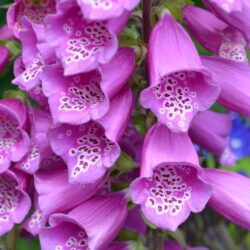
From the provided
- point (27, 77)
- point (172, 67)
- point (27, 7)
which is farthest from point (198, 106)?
point (27, 7)

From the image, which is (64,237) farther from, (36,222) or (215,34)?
(215,34)

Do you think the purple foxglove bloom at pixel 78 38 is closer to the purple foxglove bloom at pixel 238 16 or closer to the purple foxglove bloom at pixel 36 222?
the purple foxglove bloom at pixel 238 16

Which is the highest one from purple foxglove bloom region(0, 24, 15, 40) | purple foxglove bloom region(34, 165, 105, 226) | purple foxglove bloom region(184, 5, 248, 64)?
purple foxglove bloom region(184, 5, 248, 64)

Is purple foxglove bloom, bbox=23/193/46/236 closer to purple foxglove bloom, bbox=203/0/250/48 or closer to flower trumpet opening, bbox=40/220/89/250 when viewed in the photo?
flower trumpet opening, bbox=40/220/89/250

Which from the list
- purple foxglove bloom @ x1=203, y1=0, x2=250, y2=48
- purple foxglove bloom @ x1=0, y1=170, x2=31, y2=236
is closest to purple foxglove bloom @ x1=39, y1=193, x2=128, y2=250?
purple foxglove bloom @ x1=0, y1=170, x2=31, y2=236

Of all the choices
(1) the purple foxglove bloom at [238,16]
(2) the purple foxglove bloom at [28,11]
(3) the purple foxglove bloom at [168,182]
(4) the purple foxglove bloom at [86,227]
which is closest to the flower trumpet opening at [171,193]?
(3) the purple foxglove bloom at [168,182]

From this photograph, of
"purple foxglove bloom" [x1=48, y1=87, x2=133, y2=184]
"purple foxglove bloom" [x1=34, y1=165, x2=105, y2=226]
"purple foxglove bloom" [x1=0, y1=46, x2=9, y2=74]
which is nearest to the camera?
"purple foxglove bloom" [x1=48, y1=87, x2=133, y2=184]

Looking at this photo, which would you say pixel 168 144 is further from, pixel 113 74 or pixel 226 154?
pixel 226 154
